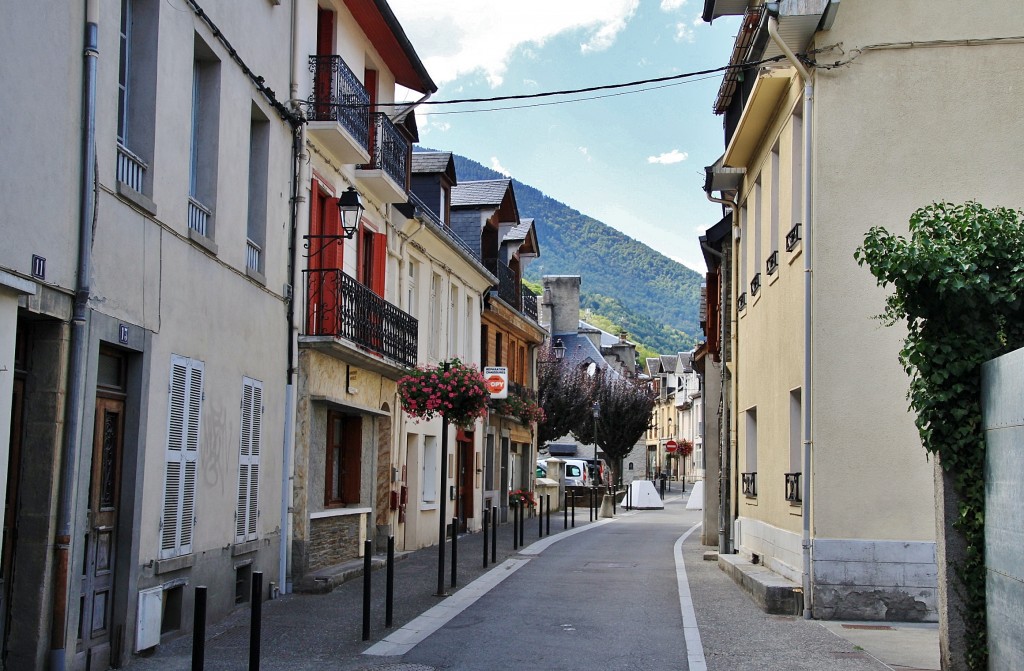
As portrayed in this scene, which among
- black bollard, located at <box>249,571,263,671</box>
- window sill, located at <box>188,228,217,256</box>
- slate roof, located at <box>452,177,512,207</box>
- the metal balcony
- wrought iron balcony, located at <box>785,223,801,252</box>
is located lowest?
black bollard, located at <box>249,571,263,671</box>

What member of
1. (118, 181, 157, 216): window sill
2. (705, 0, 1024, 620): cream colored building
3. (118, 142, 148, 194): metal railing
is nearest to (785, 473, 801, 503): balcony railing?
(705, 0, 1024, 620): cream colored building

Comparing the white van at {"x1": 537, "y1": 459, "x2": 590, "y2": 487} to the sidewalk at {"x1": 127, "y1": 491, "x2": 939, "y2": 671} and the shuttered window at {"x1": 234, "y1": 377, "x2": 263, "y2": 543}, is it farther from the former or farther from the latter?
the shuttered window at {"x1": 234, "y1": 377, "x2": 263, "y2": 543}

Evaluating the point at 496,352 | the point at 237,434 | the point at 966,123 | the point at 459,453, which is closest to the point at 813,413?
the point at 966,123

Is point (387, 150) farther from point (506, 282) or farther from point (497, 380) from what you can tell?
point (506, 282)

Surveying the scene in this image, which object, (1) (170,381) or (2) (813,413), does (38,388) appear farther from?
(2) (813,413)

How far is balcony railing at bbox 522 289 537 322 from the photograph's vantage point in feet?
121

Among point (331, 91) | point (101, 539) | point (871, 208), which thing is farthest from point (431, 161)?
point (101, 539)

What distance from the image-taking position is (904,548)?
12180mm

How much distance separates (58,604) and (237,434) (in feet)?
14.8

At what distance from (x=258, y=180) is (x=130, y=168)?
164 inches

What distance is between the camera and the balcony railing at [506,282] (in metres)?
31.1

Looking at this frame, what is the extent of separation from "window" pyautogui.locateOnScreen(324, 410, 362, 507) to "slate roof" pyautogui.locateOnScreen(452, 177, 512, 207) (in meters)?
12.8

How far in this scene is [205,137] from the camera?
38.5ft

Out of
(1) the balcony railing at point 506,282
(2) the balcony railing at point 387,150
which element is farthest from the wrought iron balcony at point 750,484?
(1) the balcony railing at point 506,282
